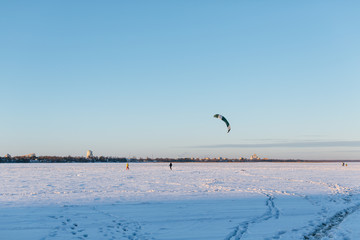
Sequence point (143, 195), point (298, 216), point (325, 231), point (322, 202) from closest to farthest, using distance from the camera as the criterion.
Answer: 1. point (325, 231)
2. point (298, 216)
3. point (322, 202)
4. point (143, 195)

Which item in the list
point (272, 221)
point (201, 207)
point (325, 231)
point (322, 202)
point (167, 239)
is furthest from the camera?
point (322, 202)

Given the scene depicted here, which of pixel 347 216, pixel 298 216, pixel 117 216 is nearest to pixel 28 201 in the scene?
pixel 117 216

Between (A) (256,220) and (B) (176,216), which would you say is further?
(B) (176,216)

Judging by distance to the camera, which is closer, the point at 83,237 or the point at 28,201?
the point at 83,237

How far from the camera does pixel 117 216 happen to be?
1133cm

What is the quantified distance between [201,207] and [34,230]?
6440 mm

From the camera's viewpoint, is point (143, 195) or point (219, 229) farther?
point (143, 195)

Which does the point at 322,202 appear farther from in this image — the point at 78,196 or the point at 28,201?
the point at 28,201

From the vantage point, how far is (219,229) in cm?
983

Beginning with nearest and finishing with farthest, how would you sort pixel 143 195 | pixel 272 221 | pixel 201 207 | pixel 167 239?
1. pixel 167 239
2. pixel 272 221
3. pixel 201 207
4. pixel 143 195

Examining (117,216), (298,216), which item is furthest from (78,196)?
(298,216)

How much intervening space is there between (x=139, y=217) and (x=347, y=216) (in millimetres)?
7568

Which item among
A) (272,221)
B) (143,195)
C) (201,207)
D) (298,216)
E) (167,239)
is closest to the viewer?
(167,239)

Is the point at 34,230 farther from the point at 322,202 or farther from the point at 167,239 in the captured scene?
the point at 322,202
